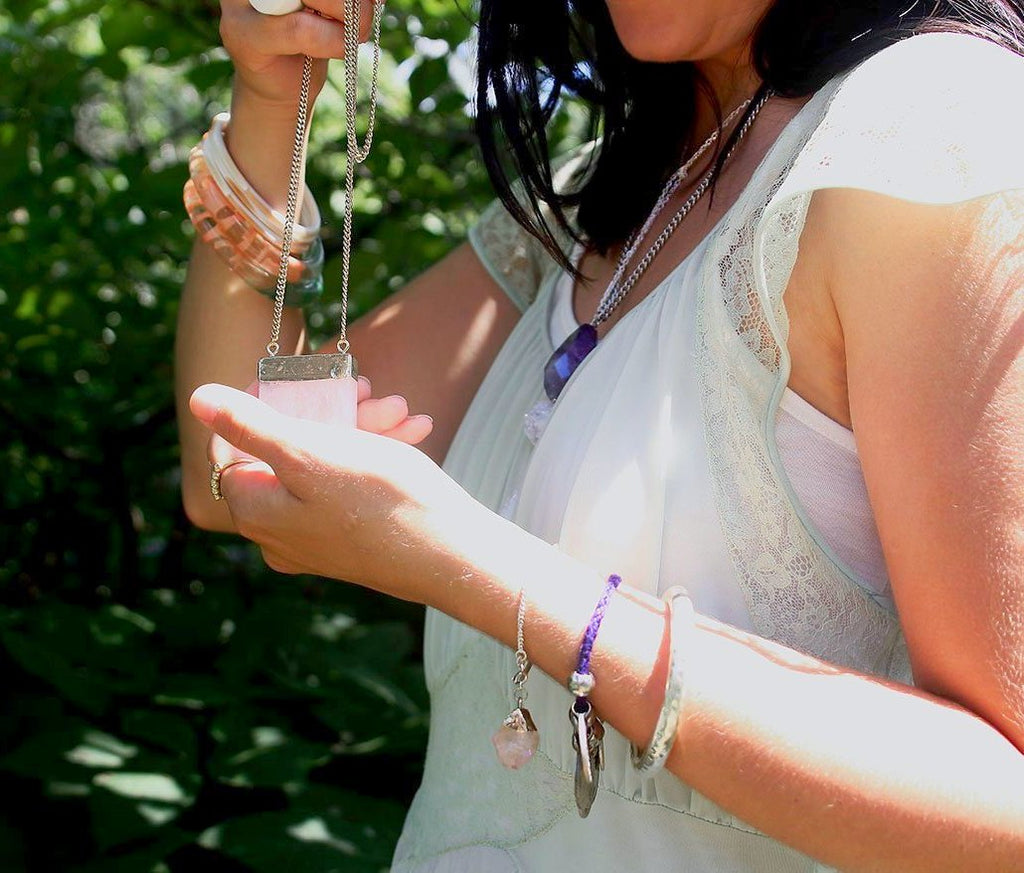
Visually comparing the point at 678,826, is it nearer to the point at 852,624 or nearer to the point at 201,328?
the point at 852,624

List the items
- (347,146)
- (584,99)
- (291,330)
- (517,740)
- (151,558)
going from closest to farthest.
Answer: (517,740) < (347,146) < (291,330) < (584,99) < (151,558)

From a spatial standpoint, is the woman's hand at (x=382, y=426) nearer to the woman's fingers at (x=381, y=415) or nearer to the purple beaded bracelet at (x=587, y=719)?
the woman's fingers at (x=381, y=415)

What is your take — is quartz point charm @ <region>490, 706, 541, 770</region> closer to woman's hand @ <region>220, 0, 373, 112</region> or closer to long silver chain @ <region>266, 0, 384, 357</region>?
long silver chain @ <region>266, 0, 384, 357</region>

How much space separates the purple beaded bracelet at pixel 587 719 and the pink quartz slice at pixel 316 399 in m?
0.31

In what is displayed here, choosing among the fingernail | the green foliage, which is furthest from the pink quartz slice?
the green foliage

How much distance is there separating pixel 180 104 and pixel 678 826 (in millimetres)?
7054

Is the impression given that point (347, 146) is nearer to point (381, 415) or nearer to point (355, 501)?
point (381, 415)

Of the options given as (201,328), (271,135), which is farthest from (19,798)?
(271,135)

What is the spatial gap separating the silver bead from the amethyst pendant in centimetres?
43

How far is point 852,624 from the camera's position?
987 millimetres

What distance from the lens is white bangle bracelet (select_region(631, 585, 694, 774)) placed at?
0.83 metres

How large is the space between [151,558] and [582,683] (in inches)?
90.7

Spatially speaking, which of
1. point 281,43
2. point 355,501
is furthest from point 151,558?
point 355,501

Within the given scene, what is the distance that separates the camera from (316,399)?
1059 mm
